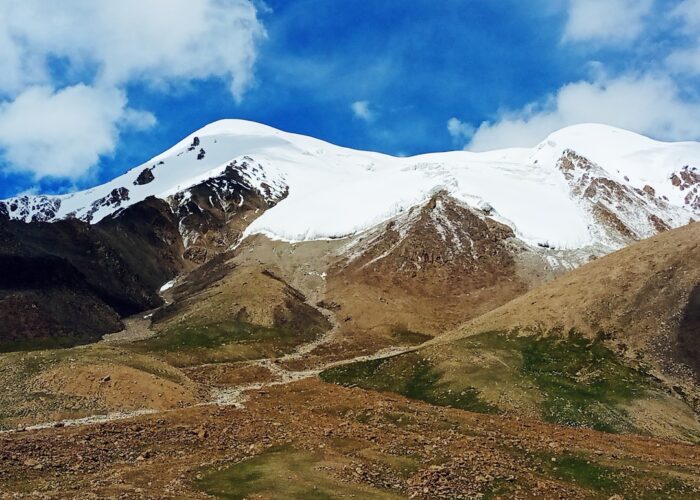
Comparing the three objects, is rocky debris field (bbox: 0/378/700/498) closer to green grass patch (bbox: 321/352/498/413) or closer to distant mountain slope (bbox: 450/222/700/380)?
green grass patch (bbox: 321/352/498/413)

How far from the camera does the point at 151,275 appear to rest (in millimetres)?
197625

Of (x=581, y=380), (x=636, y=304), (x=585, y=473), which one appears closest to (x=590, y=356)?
(x=581, y=380)

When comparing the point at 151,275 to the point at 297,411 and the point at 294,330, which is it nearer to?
the point at 294,330

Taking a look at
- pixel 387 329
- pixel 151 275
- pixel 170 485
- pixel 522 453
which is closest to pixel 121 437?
pixel 170 485

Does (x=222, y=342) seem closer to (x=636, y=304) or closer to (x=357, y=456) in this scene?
(x=636, y=304)

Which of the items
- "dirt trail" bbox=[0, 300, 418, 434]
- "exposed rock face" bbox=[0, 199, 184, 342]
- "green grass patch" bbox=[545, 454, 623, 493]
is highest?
"exposed rock face" bbox=[0, 199, 184, 342]

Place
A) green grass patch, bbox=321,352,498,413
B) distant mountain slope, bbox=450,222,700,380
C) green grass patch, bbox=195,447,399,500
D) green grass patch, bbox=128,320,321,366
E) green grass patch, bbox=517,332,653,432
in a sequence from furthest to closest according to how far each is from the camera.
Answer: green grass patch, bbox=128,320,321,366 → distant mountain slope, bbox=450,222,700,380 → green grass patch, bbox=321,352,498,413 → green grass patch, bbox=517,332,653,432 → green grass patch, bbox=195,447,399,500

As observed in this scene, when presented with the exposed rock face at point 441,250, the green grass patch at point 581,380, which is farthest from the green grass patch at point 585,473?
the exposed rock face at point 441,250

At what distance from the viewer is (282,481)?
128 feet

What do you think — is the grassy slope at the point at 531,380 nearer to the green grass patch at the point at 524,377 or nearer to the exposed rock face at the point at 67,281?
the green grass patch at the point at 524,377

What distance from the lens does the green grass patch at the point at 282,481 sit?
120ft

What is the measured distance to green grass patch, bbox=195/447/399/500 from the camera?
36656mm

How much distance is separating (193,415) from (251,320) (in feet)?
238

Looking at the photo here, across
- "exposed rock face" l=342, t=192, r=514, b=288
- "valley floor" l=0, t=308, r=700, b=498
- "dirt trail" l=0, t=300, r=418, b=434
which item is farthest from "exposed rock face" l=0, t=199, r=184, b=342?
"valley floor" l=0, t=308, r=700, b=498
